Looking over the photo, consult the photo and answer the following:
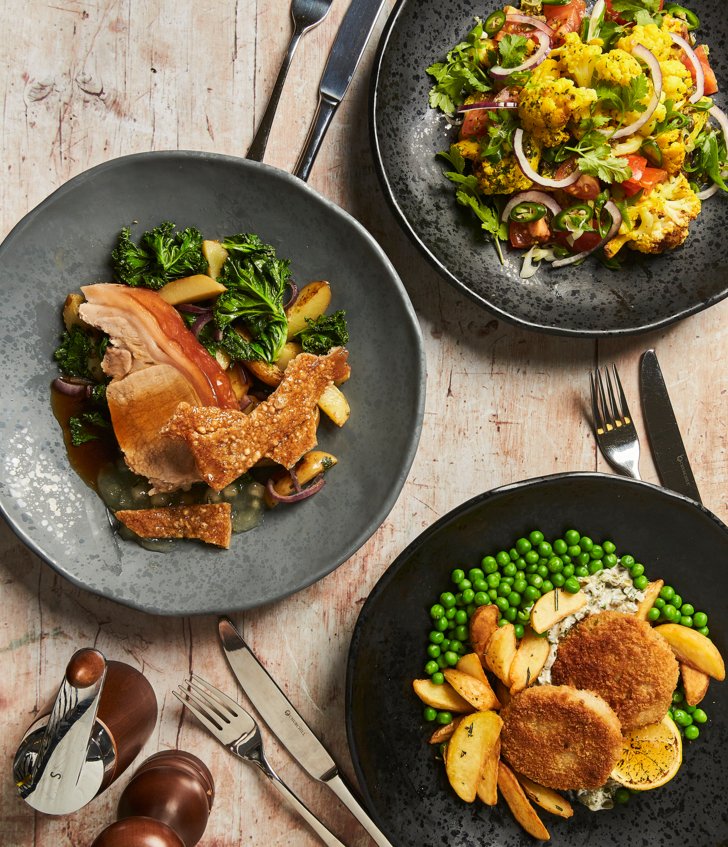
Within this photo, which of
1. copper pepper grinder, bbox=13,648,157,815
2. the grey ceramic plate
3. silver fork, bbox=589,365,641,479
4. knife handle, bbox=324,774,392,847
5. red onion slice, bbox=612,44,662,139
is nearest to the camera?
copper pepper grinder, bbox=13,648,157,815

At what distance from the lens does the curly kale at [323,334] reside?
2920mm

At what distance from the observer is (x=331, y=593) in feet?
10.6

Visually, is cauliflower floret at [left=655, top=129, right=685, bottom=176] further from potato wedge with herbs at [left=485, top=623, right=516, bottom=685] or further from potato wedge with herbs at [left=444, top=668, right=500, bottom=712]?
potato wedge with herbs at [left=444, top=668, right=500, bottom=712]

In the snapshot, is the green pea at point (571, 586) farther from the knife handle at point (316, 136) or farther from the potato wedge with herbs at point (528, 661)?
the knife handle at point (316, 136)

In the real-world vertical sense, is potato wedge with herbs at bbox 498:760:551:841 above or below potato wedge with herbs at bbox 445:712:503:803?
below

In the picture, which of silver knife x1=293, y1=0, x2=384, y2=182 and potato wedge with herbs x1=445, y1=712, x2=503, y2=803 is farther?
silver knife x1=293, y1=0, x2=384, y2=182

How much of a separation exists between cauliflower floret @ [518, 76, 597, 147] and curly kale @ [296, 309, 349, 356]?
1021mm

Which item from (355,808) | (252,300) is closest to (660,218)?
(252,300)

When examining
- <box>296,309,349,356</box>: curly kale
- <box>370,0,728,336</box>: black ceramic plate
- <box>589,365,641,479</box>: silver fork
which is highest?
<box>370,0,728,336</box>: black ceramic plate

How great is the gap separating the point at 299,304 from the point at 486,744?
5.98 ft

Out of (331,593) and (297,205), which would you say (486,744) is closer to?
(331,593)

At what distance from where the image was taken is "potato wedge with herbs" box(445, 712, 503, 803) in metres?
2.96

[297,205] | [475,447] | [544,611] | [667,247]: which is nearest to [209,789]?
[544,611]

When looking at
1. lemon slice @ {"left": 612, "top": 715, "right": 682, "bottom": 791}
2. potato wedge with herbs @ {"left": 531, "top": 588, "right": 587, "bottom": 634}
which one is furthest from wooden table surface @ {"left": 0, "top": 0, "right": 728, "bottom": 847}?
lemon slice @ {"left": 612, "top": 715, "right": 682, "bottom": 791}
